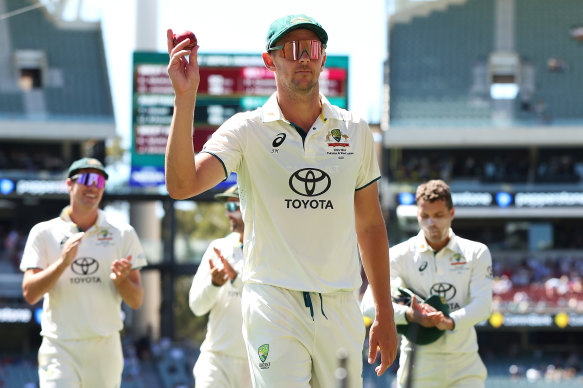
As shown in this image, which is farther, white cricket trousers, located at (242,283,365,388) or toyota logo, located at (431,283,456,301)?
toyota logo, located at (431,283,456,301)

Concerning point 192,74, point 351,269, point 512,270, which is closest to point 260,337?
point 351,269

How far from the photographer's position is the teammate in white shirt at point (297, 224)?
3.95 m

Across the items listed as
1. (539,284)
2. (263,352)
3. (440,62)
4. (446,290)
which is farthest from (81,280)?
(440,62)

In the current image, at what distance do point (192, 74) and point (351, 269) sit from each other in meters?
1.10

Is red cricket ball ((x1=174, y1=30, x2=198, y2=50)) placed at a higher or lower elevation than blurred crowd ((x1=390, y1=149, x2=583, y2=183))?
higher

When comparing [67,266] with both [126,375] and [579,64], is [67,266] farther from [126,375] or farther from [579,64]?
[579,64]

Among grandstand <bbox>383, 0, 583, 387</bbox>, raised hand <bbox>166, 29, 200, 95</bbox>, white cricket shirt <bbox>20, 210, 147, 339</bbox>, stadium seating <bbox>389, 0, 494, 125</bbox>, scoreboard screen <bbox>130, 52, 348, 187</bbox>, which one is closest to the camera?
raised hand <bbox>166, 29, 200, 95</bbox>

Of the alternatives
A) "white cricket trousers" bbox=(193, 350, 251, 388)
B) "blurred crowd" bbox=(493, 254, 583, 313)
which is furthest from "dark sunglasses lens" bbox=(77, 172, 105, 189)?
"blurred crowd" bbox=(493, 254, 583, 313)

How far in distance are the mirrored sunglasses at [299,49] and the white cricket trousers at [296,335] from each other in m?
0.95

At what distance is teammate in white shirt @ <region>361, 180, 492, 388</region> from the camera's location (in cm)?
598

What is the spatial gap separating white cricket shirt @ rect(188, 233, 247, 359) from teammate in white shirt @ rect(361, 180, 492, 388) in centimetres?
127

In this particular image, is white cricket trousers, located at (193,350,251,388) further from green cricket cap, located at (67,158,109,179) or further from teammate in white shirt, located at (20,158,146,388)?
green cricket cap, located at (67,158,109,179)

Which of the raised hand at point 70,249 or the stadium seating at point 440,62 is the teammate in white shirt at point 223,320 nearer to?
the raised hand at point 70,249

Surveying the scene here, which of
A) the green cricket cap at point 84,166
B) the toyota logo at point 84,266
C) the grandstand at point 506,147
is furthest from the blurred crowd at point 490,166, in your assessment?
the toyota logo at point 84,266
